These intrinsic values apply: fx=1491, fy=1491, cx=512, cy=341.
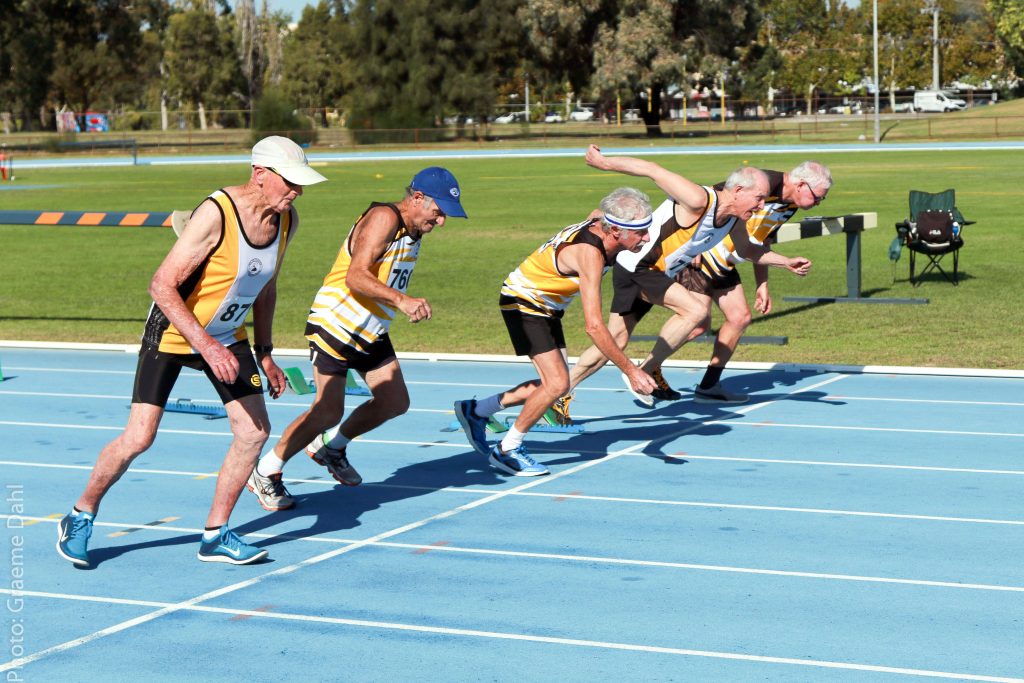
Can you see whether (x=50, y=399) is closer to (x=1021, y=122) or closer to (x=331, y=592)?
(x=331, y=592)

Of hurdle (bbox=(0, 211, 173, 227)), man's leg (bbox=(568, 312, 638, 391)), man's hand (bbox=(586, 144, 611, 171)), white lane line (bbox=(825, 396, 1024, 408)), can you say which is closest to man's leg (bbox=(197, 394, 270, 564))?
man's hand (bbox=(586, 144, 611, 171))

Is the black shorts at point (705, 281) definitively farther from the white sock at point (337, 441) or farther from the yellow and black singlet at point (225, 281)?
the yellow and black singlet at point (225, 281)

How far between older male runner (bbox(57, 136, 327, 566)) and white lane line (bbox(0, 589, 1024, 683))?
0.59 meters

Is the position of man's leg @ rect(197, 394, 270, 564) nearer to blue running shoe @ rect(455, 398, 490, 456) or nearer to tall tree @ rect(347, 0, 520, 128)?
blue running shoe @ rect(455, 398, 490, 456)

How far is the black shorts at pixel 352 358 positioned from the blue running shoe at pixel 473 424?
120cm

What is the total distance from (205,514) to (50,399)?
434 centimetres

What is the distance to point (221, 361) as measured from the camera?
6461 mm

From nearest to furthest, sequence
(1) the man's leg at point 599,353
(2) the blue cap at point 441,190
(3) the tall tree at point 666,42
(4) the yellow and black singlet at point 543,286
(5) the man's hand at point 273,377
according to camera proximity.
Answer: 1. (5) the man's hand at point 273,377
2. (2) the blue cap at point 441,190
3. (4) the yellow and black singlet at point 543,286
4. (1) the man's leg at point 599,353
5. (3) the tall tree at point 666,42

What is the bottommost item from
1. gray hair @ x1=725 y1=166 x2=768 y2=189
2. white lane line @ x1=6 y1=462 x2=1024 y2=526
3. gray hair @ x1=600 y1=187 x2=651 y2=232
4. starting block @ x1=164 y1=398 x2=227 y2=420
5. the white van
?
white lane line @ x1=6 y1=462 x2=1024 y2=526

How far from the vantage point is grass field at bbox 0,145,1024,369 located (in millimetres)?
14727

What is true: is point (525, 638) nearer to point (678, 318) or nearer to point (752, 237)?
point (678, 318)

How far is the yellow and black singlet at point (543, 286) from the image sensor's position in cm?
892

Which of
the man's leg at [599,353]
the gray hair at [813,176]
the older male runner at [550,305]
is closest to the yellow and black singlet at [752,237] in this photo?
the gray hair at [813,176]

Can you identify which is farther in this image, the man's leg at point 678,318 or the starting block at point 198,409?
the starting block at point 198,409
